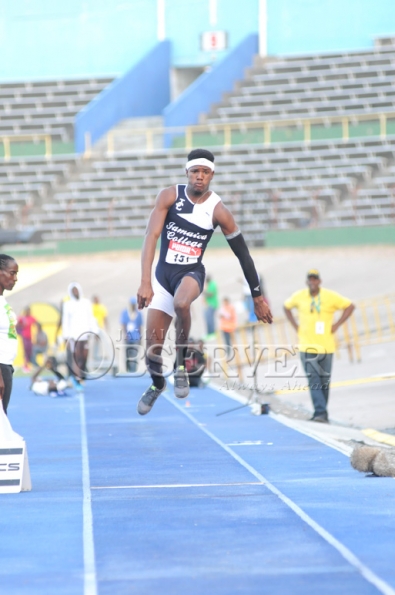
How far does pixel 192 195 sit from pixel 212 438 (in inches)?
168

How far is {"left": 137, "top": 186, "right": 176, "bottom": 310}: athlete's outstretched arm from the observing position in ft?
26.9

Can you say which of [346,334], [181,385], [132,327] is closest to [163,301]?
[181,385]

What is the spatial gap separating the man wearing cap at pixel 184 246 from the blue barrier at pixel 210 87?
2990 centimetres

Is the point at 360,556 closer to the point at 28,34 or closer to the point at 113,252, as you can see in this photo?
the point at 113,252

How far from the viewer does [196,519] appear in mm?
7109

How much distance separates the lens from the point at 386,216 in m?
31.7

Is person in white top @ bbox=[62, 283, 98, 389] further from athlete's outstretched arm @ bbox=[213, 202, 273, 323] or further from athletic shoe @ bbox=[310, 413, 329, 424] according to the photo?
athlete's outstretched arm @ bbox=[213, 202, 273, 323]

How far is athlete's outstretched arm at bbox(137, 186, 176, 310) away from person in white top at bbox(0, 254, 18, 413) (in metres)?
0.97

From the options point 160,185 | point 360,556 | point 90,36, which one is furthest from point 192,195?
point 90,36

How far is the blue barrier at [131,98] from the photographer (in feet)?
129

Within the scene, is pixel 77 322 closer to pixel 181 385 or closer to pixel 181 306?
pixel 181 385

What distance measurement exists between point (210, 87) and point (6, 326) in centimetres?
3187

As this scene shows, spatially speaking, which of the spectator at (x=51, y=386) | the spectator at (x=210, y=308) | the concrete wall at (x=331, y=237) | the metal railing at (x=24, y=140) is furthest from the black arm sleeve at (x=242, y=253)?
the metal railing at (x=24, y=140)

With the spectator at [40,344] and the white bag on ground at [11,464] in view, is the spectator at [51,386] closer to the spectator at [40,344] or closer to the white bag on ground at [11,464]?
the spectator at [40,344]
